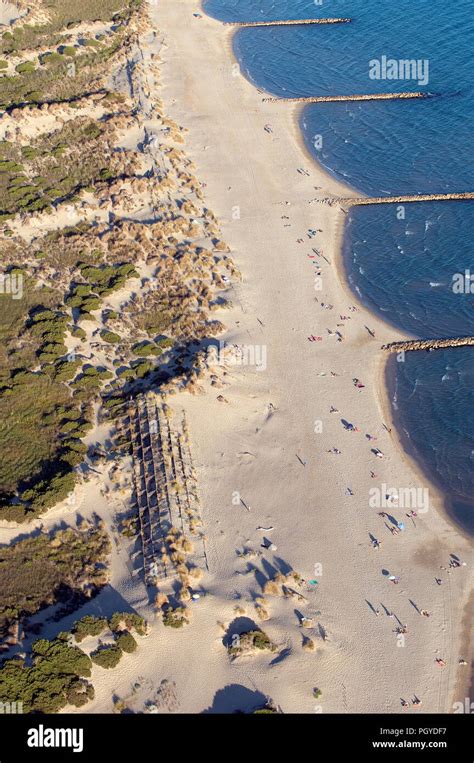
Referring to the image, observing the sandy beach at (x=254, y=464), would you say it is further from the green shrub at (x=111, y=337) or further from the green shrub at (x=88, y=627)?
the green shrub at (x=88, y=627)

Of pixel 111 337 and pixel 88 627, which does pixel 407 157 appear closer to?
pixel 111 337

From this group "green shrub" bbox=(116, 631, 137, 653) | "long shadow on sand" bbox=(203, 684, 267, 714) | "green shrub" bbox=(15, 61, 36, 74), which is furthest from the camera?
"green shrub" bbox=(15, 61, 36, 74)

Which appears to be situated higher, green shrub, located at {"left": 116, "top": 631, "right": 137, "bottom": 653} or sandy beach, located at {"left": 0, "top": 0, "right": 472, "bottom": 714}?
sandy beach, located at {"left": 0, "top": 0, "right": 472, "bottom": 714}

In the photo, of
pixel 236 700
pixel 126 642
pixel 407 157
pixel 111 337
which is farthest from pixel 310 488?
pixel 407 157

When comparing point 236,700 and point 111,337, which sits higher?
point 111,337

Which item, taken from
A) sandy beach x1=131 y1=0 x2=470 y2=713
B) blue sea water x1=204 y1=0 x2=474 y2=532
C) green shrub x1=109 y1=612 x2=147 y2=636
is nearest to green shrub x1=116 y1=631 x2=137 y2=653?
green shrub x1=109 y1=612 x2=147 y2=636

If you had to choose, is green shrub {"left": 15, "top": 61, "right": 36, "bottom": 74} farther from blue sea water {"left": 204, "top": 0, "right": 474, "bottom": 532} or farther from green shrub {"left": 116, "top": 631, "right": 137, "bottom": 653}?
green shrub {"left": 116, "top": 631, "right": 137, "bottom": 653}

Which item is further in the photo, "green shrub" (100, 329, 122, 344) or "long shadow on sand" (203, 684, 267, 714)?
"green shrub" (100, 329, 122, 344)

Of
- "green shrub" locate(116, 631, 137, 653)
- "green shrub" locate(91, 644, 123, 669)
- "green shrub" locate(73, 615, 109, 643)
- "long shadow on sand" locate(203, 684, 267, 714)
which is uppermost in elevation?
"green shrub" locate(73, 615, 109, 643)
